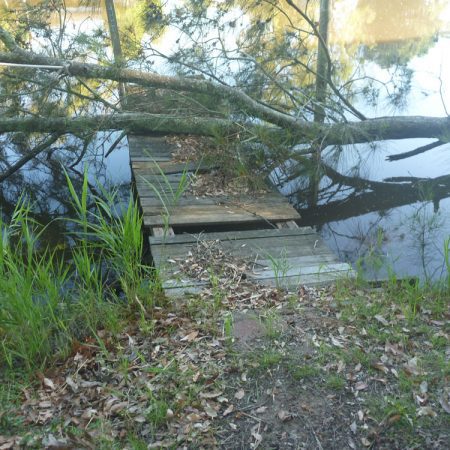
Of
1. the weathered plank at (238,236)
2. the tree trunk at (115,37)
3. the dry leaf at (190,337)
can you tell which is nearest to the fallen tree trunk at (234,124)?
the weathered plank at (238,236)

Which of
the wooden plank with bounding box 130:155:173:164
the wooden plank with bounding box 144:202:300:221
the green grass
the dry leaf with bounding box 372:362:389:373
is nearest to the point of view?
the dry leaf with bounding box 372:362:389:373

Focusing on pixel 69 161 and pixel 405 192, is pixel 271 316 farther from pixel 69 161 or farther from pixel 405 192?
pixel 69 161

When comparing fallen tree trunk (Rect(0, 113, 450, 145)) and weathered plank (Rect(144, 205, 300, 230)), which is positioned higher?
fallen tree trunk (Rect(0, 113, 450, 145))

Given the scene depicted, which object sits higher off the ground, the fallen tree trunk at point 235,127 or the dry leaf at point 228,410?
the fallen tree trunk at point 235,127

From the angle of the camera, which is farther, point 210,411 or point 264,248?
point 264,248

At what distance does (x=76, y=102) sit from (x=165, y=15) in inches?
66.5

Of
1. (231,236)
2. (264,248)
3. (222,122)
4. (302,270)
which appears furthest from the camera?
(222,122)

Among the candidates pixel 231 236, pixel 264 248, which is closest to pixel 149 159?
pixel 231 236

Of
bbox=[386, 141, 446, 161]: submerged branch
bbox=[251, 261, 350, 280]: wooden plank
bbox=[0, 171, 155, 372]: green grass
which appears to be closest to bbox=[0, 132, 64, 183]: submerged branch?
bbox=[0, 171, 155, 372]: green grass

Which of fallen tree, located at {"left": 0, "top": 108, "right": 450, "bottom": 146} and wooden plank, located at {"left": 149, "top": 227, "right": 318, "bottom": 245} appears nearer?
wooden plank, located at {"left": 149, "top": 227, "right": 318, "bottom": 245}

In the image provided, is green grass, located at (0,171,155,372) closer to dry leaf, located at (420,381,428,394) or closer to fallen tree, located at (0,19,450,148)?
dry leaf, located at (420,381,428,394)

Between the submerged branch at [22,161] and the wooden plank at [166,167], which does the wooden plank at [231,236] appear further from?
the submerged branch at [22,161]

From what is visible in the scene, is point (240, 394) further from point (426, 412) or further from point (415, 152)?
point (415, 152)

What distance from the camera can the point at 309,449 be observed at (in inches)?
88.1
